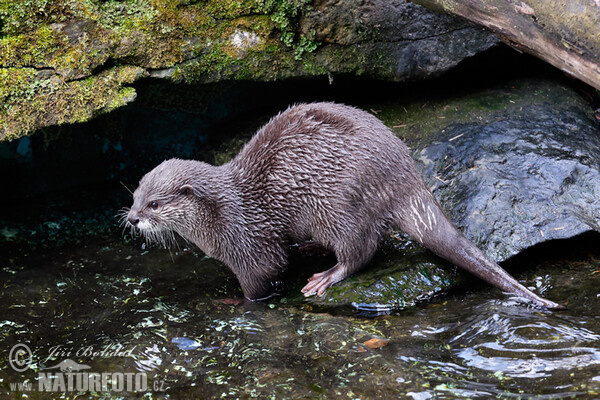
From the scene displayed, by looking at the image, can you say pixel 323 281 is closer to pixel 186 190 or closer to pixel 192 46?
pixel 186 190

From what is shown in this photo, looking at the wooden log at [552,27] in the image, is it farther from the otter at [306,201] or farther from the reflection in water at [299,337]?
the reflection in water at [299,337]

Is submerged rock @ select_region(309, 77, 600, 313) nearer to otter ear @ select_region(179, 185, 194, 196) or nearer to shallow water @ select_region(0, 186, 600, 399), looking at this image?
shallow water @ select_region(0, 186, 600, 399)

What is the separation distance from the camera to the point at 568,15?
3062 mm

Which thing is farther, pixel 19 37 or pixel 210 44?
pixel 210 44

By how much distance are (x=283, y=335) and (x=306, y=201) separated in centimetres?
87

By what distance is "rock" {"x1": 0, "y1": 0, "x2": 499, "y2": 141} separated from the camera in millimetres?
3980

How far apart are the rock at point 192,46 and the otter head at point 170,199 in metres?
0.66

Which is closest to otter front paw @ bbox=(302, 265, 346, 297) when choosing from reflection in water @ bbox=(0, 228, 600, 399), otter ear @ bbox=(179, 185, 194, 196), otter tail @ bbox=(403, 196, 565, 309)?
reflection in water @ bbox=(0, 228, 600, 399)

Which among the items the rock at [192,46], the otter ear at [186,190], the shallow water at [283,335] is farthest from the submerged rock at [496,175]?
the otter ear at [186,190]

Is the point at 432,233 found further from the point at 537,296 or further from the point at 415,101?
the point at 415,101

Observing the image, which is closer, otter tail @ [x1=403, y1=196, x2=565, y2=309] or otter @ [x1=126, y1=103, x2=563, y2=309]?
otter tail @ [x1=403, y1=196, x2=565, y2=309]

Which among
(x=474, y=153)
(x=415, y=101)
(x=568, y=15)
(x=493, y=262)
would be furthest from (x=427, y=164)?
(x=568, y=15)

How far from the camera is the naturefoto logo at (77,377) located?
116 inches

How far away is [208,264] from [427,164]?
1759 millimetres
